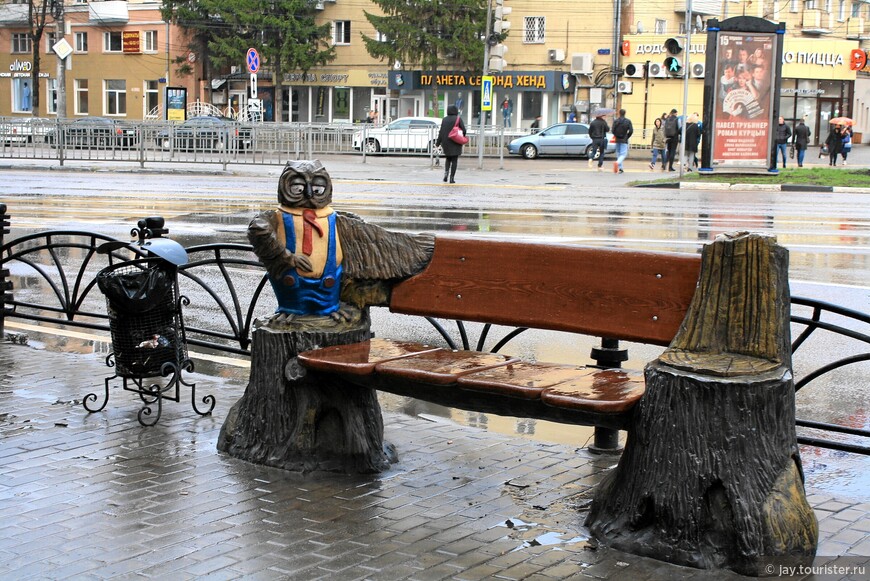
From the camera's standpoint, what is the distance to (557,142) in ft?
132

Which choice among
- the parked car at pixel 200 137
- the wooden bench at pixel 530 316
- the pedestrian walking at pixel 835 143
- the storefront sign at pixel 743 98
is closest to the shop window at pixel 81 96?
the parked car at pixel 200 137

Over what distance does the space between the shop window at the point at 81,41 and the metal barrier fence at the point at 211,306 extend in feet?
170

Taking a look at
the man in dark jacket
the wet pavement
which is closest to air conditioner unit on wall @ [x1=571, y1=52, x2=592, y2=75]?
the man in dark jacket

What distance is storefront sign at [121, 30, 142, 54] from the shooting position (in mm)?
60219

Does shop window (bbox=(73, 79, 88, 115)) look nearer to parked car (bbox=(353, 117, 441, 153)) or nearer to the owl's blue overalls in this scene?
parked car (bbox=(353, 117, 441, 153))

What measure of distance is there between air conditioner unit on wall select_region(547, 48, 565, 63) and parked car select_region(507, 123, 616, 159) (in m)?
12.8

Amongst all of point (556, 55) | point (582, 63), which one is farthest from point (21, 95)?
point (582, 63)

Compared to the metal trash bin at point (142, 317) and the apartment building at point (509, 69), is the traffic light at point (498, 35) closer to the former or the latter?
the apartment building at point (509, 69)

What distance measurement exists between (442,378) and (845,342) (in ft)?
17.5

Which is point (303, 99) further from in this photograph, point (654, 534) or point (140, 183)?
point (654, 534)

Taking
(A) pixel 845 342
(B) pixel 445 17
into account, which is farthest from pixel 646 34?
(A) pixel 845 342

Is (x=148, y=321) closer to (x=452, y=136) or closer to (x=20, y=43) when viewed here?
(x=452, y=136)

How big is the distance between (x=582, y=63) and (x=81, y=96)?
29.1 metres

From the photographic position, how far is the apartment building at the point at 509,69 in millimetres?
50656
